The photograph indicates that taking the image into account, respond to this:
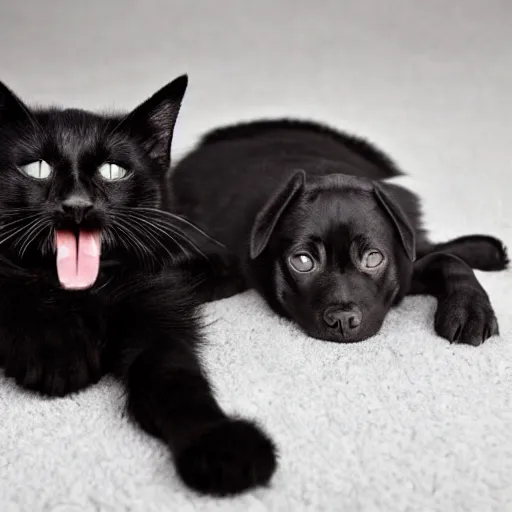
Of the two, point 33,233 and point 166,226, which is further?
point 166,226

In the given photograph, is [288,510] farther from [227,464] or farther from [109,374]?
[109,374]

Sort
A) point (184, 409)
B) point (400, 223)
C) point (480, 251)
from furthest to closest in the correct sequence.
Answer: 1. point (480, 251)
2. point (400, 223)
3. point (184, 409)

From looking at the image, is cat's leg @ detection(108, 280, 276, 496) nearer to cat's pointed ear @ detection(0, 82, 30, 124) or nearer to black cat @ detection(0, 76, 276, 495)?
black cat @ detection(0, 76, 276, 495)

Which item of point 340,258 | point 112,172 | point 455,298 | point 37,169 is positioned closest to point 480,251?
point 455,298

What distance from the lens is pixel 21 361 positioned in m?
1.11

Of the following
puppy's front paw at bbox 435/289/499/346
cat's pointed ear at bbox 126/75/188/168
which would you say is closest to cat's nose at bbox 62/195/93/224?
cat's pointed ear at bbox 126/75/188/168

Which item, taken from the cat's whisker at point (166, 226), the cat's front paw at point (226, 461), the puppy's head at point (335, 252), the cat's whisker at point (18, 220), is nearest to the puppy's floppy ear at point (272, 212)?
the puppy's head at point (335, 252)

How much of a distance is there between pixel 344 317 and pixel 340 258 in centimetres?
12

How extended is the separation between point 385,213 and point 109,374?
0.62 meters

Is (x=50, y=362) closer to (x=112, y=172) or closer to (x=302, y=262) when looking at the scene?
(x=112, y=172)

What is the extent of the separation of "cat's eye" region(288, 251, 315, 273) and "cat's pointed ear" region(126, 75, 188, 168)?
30cm

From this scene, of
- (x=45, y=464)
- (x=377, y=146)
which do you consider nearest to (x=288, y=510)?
(x=45, y=464)

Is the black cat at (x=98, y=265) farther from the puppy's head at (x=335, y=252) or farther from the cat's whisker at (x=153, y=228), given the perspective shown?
the puppy's head at (x=335, y=252)

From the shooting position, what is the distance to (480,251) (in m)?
1.77
